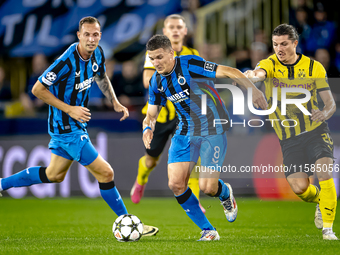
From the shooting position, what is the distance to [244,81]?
4.73 metres

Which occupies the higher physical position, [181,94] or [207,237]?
[181,94]

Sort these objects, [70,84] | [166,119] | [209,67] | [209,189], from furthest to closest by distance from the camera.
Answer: [166,119] → [70,84] → [209,189] → [209,67]

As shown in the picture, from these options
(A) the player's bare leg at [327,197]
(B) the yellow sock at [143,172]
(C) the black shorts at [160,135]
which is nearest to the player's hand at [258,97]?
(A) the player's bare leg at [327,197]

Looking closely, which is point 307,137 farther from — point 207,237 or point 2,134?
point 2,134

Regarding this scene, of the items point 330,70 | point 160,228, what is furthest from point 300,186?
point 330,70

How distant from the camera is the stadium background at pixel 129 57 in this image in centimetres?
950

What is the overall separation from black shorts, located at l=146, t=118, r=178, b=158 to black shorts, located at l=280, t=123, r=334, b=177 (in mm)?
1863

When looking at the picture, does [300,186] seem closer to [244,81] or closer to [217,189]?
[217,189]

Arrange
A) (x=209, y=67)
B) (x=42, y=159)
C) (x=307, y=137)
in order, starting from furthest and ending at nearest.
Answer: (x=42, y=159)
(x=307, y=137)
(x=209, y=67)

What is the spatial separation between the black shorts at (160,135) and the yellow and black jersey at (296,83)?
6.06ft

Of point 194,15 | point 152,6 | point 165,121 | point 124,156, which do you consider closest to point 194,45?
point 194,15

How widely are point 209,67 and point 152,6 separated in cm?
737

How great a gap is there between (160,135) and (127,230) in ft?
7.24

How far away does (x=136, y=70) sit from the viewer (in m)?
10.4
